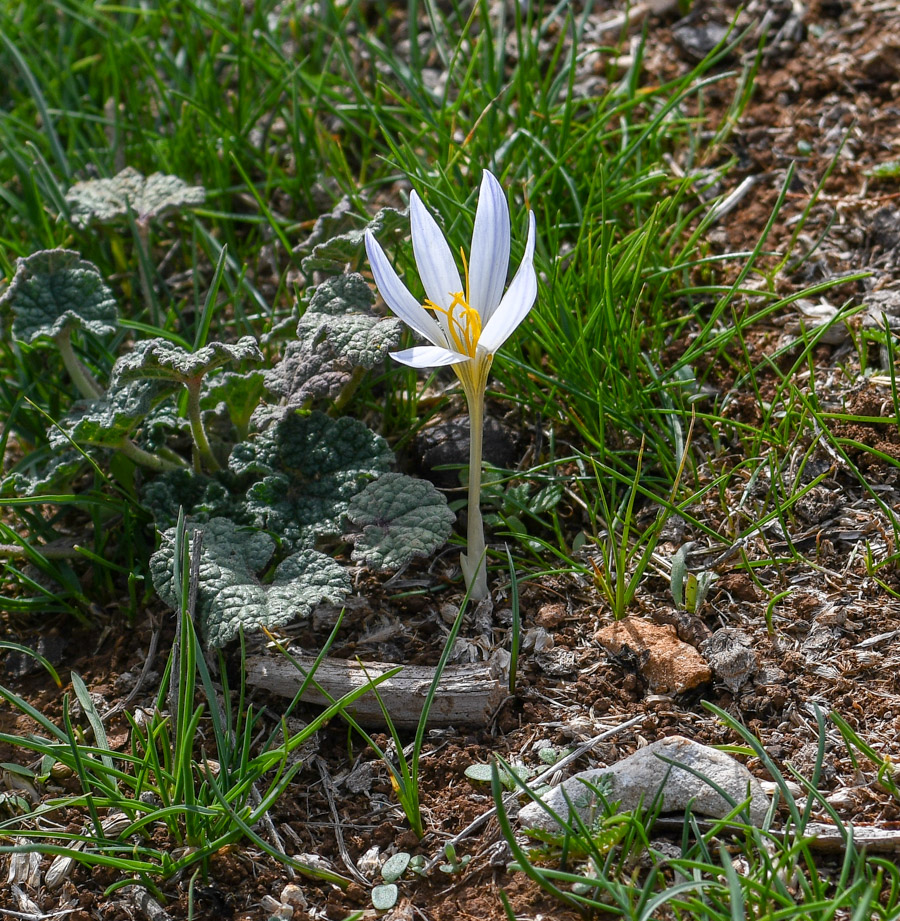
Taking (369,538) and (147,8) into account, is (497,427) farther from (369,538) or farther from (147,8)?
Answer: (147,8)

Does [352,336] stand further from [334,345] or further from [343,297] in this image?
[343,297]

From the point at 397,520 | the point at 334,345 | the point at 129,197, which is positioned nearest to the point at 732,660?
the point at 397,520

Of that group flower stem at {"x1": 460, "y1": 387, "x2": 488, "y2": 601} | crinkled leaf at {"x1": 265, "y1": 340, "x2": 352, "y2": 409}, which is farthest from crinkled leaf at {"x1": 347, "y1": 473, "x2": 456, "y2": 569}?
crinkled leaf at {"x1": 265, "y1": 340, "x2": 352, "y2": 409}

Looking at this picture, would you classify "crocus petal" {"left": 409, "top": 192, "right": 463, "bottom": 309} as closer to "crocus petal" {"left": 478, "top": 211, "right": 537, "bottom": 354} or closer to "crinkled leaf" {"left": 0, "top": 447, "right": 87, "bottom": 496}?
→ "crocus petal" {"left": 478, "top": 211, "right": 537, "bottom": 354}

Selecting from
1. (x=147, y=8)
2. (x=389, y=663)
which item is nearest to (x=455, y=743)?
(x=389, y=663)

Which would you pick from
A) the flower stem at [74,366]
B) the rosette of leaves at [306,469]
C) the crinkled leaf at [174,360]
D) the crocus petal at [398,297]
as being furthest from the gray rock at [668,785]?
the flower stem at [74,366]

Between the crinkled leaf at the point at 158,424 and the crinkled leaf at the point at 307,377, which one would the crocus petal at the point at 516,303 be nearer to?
the crinkled leaf at the point at 307,377
